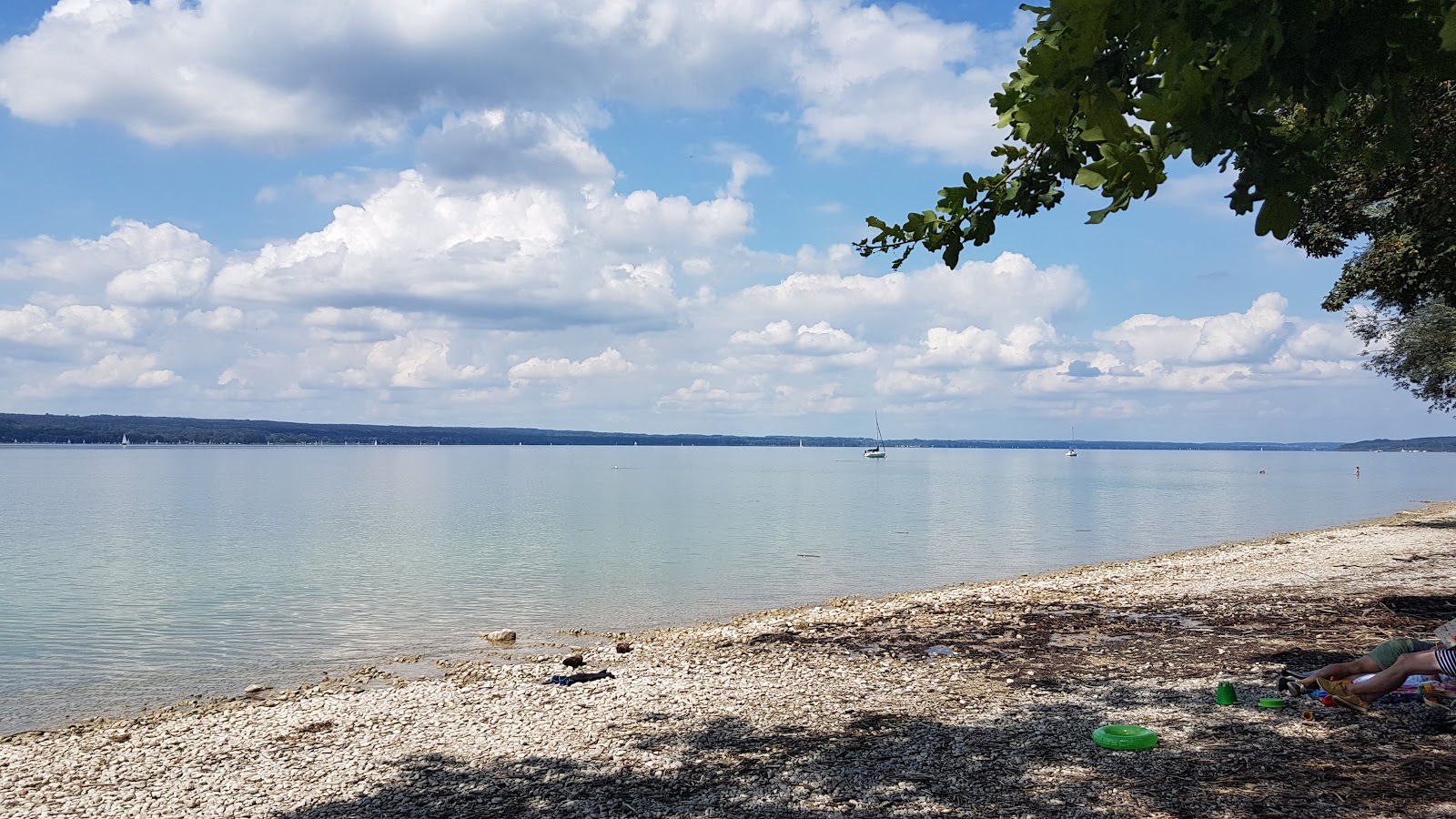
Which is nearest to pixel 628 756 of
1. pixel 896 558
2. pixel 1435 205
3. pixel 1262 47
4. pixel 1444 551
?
pixel 1262 47

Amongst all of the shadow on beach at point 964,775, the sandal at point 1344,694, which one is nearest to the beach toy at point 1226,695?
the shadow on beach at point 964,775

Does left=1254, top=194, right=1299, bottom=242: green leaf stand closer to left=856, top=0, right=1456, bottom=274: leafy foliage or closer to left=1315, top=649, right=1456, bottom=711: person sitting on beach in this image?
left=856, top=0, right=1456, bottom=274: leafy foliage

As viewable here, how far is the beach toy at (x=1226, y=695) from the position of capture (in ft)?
28.7

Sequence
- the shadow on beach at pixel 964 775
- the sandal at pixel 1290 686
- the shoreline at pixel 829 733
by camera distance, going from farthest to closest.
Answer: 1. the sandal at pixel 1290 686
2. the shoreline at pixel 829 733
3. the shadow on beach at pixel 964 775

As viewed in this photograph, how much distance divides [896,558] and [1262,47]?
33294mm

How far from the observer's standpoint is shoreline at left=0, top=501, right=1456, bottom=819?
6855 millimetres

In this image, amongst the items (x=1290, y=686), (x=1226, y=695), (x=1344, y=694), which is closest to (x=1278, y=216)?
(x=1344, y=694)

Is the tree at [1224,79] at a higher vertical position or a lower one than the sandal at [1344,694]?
higher

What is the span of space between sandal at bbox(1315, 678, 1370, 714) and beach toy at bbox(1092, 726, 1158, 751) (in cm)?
175

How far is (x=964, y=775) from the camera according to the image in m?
7.21

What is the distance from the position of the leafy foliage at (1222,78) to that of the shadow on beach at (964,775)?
4.49m

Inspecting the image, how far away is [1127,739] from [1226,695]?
190 cm

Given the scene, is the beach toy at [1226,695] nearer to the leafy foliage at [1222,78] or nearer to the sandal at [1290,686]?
the sandal at [1290,686]

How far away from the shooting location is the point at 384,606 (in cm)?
2428
